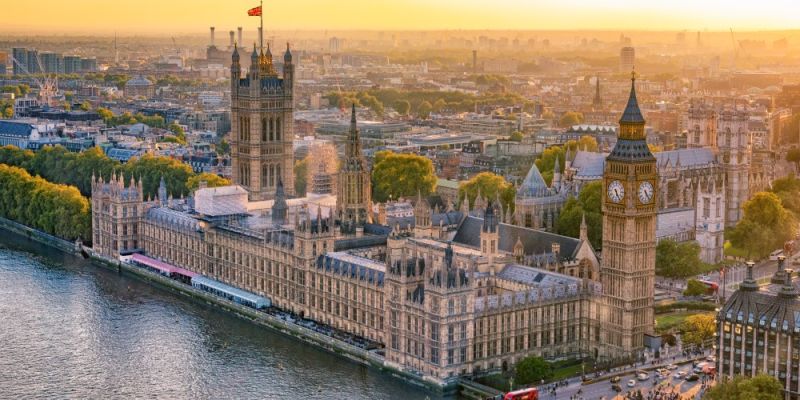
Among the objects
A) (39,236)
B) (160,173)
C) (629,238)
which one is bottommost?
(39,236)

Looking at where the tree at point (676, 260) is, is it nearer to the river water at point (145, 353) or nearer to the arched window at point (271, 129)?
the river water at point (145, 353)

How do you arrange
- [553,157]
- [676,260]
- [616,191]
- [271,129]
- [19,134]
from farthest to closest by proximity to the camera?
1. [19,134]
2. [553,157]
3. [271,129]
4. [676,260]
5. [616,191]

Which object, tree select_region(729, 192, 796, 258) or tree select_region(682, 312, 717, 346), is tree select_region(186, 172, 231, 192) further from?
tree select_region(682, 312, 717, 346)

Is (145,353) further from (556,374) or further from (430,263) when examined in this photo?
(556,374)

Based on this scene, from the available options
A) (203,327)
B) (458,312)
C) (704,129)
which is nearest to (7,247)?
(203,327)

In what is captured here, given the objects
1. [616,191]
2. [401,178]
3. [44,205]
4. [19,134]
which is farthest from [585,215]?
[19,134]

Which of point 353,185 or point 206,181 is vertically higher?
point 353,185
